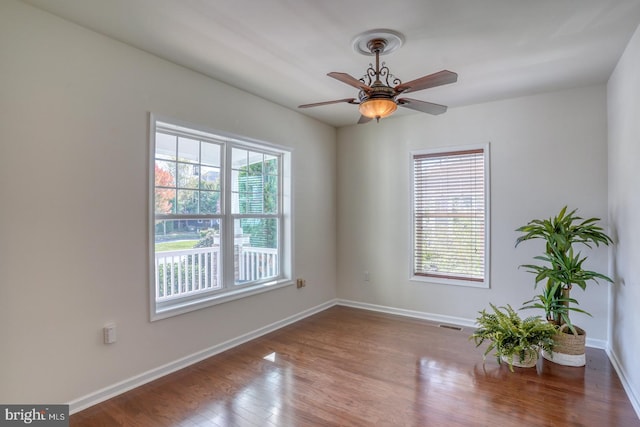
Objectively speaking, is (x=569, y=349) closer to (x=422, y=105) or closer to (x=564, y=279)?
(x=564, y=279)

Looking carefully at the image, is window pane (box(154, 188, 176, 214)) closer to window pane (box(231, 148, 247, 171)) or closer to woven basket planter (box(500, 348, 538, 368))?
window pane (box(231, 148, 247, 171))

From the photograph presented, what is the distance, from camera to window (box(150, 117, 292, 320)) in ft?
10.1

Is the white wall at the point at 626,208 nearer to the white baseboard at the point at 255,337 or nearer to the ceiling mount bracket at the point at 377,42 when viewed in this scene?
the white baseboard at the point at 255,337

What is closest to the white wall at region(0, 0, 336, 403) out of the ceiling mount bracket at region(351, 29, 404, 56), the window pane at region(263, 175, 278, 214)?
the window pane at region(263, 175, 278, 214)

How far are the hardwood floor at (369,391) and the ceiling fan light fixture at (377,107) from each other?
207cm

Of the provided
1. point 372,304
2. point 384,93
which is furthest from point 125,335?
point 372,304

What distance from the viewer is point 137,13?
7.45 feet

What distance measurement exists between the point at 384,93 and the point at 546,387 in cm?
256

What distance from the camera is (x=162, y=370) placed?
9.55ft

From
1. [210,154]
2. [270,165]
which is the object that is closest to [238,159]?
[210,154]

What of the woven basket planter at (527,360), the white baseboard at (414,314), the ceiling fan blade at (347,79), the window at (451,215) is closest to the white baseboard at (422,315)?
the white baseboard at (414,314)

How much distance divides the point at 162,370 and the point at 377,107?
8.95ft

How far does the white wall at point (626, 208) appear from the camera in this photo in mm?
2492

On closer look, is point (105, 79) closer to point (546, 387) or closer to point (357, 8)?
point (357, 8)
